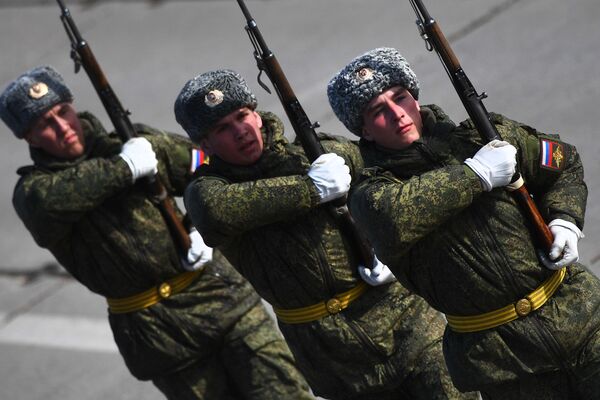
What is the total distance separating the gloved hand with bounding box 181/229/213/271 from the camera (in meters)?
6.46

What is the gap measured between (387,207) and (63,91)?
Answer: 7.19 ft

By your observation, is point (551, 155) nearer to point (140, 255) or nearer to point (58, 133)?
point (140, 255)

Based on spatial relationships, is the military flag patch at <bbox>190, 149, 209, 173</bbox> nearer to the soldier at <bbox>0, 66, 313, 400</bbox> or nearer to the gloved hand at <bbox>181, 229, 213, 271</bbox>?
the soldier at <bbox>0, 66, 313, 400</bbox>

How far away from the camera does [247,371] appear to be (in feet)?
21.3

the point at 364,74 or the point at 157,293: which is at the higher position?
the point at 364,74

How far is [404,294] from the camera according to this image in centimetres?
580

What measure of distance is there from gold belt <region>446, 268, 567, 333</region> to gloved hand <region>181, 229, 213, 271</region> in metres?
1.73

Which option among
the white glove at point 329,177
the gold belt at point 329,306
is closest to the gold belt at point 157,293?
the gold belt at point 329,306

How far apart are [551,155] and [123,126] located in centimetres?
230

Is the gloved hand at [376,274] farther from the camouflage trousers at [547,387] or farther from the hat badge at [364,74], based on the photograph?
the hat badge at [364,74]

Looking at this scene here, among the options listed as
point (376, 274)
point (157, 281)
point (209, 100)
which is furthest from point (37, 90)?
point (376, 274)

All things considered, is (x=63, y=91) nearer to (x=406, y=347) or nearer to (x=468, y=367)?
(x=406, y=347)

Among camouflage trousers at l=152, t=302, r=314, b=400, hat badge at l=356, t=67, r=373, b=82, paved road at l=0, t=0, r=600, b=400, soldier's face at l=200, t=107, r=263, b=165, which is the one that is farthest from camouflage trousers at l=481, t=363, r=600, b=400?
paved road at l=0, t=0, r=600, b=400

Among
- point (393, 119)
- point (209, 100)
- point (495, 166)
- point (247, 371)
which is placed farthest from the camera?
point (247, 371)
